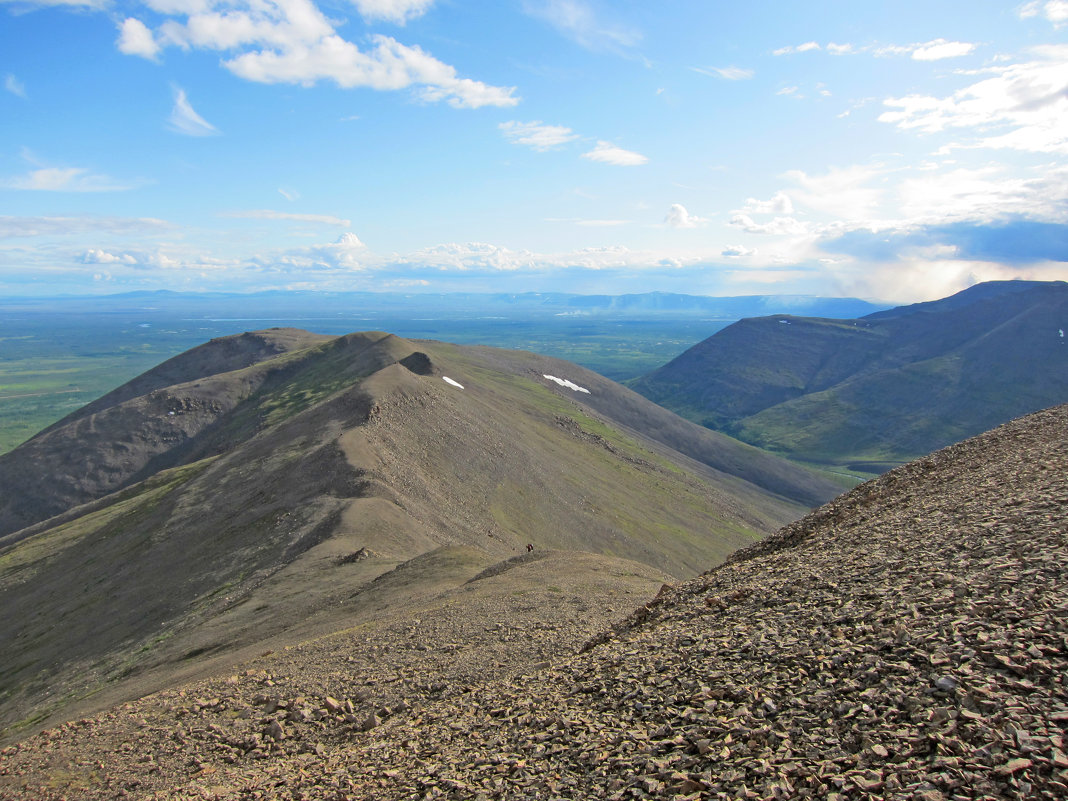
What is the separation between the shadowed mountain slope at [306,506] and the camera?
3622cm

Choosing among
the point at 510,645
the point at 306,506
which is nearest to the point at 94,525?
the point at 306,506

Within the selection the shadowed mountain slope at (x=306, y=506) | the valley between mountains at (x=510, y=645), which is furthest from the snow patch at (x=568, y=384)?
the valley between mountains at (x=510, y=645)

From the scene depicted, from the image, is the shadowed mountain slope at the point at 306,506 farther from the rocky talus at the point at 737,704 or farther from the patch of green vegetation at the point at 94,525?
the rocky talus at the point at 737,704

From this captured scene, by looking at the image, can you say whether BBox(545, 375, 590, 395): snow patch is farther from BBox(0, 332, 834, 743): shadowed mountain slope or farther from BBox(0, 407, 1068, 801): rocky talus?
BBox(0, 407, 1068, 801): rocky talus

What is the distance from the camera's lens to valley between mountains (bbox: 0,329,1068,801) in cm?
927

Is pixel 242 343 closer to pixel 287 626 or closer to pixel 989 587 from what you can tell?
pixel 287 626

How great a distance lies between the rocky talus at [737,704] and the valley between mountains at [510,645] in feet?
0.21

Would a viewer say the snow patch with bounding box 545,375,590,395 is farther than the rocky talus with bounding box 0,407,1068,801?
Yes

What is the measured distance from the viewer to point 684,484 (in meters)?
108

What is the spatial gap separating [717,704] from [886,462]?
199068mm

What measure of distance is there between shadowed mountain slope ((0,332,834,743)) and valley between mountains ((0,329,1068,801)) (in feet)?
1.36

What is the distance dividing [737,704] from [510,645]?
11.7m

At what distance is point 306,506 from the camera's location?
161 feet

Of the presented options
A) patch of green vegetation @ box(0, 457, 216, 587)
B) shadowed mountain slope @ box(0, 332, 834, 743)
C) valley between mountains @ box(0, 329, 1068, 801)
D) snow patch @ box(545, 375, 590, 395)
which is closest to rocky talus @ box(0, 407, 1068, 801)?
valley between mountains @ box(0, 329, 1068, 801)
